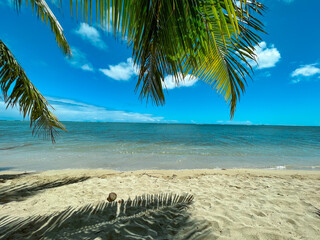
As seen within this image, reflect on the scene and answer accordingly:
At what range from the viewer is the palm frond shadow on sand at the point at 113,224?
2.00 m

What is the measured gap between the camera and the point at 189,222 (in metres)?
2.29

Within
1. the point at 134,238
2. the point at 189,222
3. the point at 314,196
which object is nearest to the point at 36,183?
the point at 134,238

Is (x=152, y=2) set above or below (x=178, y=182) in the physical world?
above

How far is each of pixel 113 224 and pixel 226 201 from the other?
7.02 ft

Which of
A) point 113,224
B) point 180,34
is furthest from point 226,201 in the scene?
point 180,34

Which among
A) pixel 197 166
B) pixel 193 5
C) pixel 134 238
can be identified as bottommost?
pixel 197 166

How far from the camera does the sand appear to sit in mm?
2156

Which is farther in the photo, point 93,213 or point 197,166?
point 197,166

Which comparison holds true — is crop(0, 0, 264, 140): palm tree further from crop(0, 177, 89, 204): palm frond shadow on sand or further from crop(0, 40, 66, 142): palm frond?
crop(0, 177, 89, 204): palm frond shadow on sand

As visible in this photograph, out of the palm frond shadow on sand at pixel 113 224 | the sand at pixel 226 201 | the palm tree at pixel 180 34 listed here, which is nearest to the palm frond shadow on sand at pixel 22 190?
the sand at pixel 226 201

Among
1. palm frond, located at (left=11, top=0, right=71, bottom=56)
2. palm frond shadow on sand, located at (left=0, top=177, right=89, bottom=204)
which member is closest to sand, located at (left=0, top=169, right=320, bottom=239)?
palm frond shadow on sand, located at (left=0, top=177, right=89, bottom=204)

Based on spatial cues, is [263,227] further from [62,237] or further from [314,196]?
[62,237]

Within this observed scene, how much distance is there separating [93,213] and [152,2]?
2946 mm

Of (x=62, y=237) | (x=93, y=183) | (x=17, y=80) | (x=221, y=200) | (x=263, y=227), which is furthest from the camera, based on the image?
(x=93, y=183)
